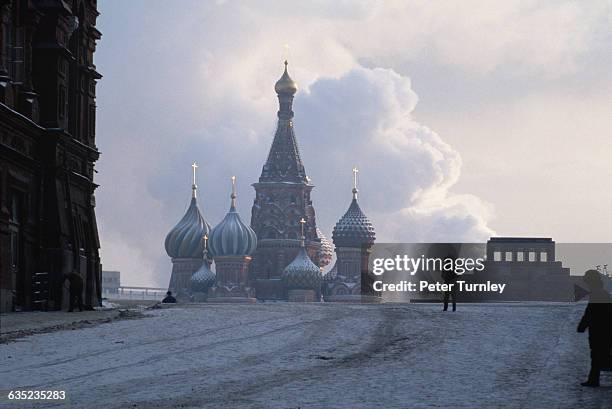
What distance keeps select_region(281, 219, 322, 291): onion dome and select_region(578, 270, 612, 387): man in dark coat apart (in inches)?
6966

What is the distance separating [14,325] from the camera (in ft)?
98.1

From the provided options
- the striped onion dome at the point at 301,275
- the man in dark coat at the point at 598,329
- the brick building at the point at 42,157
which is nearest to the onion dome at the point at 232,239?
the striped onion dome at the point at 301,275

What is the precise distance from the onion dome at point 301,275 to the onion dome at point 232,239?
620cm

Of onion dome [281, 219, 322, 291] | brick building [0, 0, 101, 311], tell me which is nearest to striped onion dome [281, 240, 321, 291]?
onion dome [281, 219, 322, 291]

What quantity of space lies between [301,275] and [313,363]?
17442cm

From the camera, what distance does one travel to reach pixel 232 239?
197m

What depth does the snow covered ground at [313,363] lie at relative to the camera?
18172 mm

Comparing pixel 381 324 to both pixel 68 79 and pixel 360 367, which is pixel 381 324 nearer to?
pixel 360 367

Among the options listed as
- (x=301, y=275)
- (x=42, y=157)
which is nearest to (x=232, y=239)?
(x=301, y=275)

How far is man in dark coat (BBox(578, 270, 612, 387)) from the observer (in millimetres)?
19031

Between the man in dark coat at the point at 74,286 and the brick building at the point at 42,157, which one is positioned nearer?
the man in dark coat at the point at 74,286

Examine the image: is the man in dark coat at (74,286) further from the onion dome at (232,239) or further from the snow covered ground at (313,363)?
the onion dome at (232,239)

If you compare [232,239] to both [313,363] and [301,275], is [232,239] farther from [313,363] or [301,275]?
[313,363]

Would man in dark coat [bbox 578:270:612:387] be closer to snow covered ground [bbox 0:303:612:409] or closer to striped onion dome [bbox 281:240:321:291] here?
snow covered ground [bbox 0:303:612:409]
